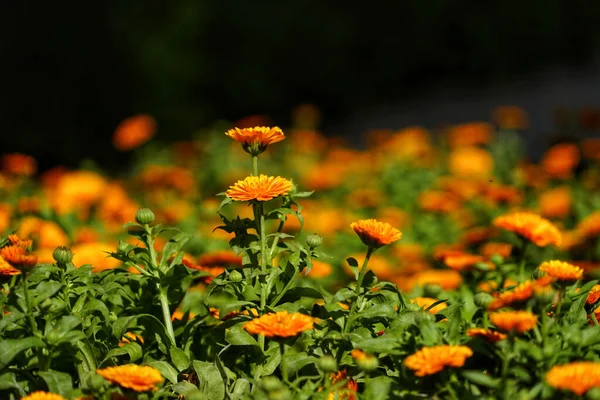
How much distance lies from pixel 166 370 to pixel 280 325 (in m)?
0.34

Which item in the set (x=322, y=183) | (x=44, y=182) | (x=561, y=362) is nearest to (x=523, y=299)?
(x=561, y=362)

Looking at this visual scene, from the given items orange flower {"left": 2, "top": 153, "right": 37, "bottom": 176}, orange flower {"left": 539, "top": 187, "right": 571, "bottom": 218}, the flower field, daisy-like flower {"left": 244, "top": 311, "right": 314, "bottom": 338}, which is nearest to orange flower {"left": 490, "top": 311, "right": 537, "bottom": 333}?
the flower field

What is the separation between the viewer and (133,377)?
1.42 meters

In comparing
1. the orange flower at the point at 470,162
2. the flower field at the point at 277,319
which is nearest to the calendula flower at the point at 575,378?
the flower field at the point at 277,319

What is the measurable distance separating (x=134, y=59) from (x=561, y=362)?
5.59m

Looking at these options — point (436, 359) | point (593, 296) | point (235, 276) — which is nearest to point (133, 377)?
point (235, 276)

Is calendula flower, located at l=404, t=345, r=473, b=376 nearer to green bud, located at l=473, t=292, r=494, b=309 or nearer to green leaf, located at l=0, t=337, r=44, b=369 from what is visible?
green bud, located at l=473, t=292, r=494, b=309

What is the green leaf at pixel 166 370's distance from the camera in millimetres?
1701

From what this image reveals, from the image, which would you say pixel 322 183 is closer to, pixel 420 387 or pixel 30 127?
pixel 420 387

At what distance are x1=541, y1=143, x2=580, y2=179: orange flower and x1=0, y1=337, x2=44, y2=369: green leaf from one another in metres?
2.71

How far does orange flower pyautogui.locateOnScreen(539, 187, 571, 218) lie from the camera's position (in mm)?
3326

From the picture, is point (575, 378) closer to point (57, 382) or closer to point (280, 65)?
point (57, 382)

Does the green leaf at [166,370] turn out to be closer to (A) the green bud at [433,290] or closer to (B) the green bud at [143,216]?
(B) the green bud at [143,216]

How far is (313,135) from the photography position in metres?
5.16
